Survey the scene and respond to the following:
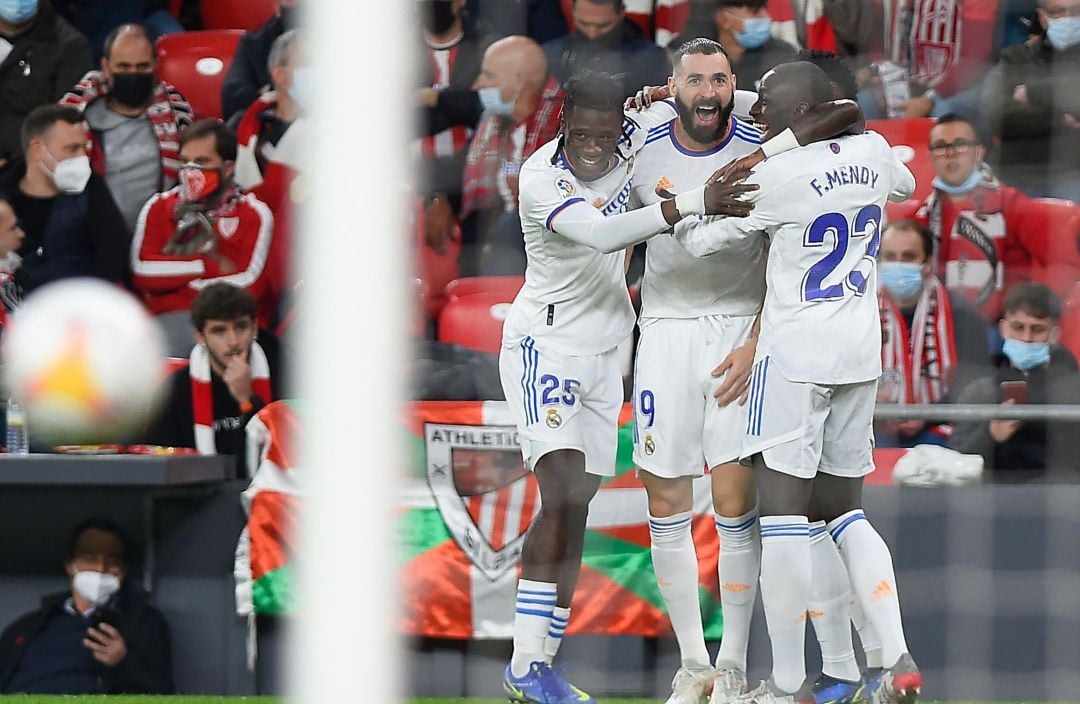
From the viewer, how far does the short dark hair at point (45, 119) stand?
531 cm

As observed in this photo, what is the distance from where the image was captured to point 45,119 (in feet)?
17.5

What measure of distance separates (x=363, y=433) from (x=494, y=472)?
3.18 meters

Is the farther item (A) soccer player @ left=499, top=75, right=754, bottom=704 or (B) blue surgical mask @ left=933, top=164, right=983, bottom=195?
(B) blue surgical mask @ left=933, top=164, right=983, bottom=195

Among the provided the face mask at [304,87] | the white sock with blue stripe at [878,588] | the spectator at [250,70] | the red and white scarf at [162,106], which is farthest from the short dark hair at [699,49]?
the red and white scarf at [162,106]

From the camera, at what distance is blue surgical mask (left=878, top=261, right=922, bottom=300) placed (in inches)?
167

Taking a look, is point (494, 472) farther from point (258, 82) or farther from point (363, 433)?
point (363, 433)

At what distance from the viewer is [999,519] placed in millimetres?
4219

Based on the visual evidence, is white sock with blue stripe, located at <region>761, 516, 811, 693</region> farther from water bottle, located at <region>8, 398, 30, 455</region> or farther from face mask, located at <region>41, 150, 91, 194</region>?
face mask, located at <region>41, 150, 91, 194</region>

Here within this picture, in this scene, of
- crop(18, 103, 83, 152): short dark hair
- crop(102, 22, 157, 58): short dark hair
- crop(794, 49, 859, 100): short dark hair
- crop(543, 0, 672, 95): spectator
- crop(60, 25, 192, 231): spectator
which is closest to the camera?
crop(794, 49, 859, 100): short dark hair

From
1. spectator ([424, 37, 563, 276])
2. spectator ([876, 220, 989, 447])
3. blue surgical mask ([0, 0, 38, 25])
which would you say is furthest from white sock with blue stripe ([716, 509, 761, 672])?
blue surgical mask ([0, 0, 38, 25])

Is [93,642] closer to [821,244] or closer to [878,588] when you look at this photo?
[878,588]

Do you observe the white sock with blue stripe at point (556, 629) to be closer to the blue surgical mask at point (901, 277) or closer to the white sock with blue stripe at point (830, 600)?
the white sock with blue stripe at point (830, 600)

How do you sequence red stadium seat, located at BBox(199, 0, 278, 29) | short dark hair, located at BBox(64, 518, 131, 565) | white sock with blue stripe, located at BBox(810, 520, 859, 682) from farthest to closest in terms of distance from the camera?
red stadium seat, located at BBox(199, 0, 278, 29) → short dark hair, located at BBox(64, 518, 131, 565) → white sock with blue stripe, located at BBox(810, 520, 859, 682)

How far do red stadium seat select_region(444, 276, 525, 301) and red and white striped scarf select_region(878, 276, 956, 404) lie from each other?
1.05 meters
